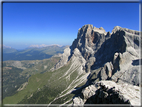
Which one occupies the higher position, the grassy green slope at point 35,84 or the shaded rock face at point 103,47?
the shaded rock face at point 103,47

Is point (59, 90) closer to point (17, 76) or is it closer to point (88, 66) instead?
point (88, 66)

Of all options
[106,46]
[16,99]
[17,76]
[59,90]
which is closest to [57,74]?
[59,90]

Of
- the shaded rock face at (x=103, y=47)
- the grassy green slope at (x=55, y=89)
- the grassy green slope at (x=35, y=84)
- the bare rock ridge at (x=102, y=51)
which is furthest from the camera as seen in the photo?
the grassy green slope at (x=35, y=84)

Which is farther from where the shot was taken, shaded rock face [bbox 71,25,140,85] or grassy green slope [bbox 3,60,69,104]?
grassy green slope [bbox 3,60,69,104]

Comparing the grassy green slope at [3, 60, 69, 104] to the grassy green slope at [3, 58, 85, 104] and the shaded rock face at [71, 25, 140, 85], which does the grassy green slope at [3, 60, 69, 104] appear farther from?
the shaded rock face at [71, 25, 140, 85]

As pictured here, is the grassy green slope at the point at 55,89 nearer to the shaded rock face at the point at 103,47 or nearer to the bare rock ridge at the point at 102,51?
the bare rock ridge at the point at 102,51

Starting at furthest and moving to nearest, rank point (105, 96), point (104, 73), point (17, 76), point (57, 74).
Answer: point (17, 76) < point (57, 74) < point (104, 73) < point (105, 96)

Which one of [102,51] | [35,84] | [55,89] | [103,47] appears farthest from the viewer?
[35,84]

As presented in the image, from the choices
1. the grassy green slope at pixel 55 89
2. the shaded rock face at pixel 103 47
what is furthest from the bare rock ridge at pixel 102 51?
the grassy green slope at pixel 55 89

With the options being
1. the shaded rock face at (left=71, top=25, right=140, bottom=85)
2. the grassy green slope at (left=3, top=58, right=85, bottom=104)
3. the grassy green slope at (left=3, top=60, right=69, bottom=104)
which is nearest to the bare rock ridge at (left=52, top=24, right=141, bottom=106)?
the shaded rock face at (left=71, top=25, right=140, bottom=85)

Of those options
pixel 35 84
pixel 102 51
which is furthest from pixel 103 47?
pixel 35 84

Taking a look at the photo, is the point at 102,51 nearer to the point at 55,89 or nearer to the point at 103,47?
the point at 103,47
